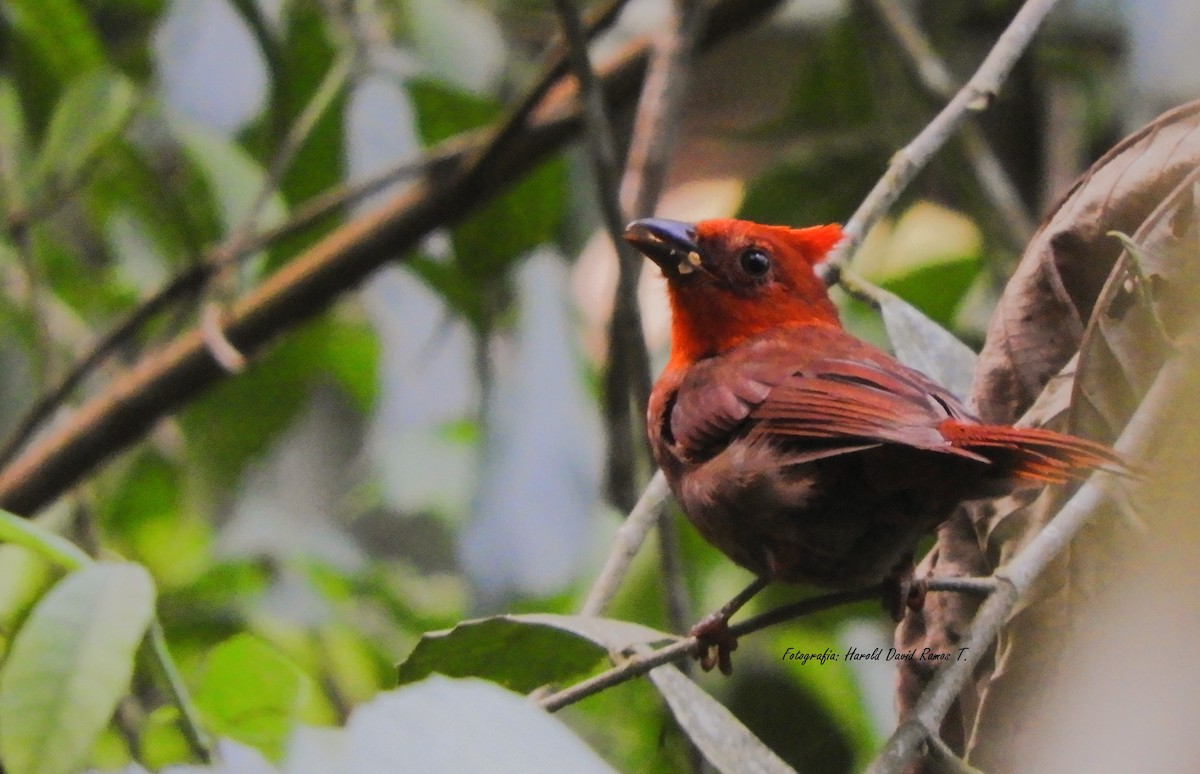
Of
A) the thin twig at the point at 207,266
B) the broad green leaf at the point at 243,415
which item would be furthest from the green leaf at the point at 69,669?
the broad green leaf at the point at 243,415

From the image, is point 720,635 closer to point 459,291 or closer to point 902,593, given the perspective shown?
point 902,593

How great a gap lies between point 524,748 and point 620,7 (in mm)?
2131

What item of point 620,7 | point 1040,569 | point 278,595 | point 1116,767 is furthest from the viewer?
point 278,595

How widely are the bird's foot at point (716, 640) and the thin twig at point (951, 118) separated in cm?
53

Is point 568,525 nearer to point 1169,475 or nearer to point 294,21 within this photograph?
point 294,21

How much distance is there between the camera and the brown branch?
3.02 m

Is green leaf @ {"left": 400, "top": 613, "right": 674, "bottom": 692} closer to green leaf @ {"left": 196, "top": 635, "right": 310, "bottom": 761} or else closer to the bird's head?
green leaf @ {"left": 196, "top": 635, "right": 310, "bottom": 761}

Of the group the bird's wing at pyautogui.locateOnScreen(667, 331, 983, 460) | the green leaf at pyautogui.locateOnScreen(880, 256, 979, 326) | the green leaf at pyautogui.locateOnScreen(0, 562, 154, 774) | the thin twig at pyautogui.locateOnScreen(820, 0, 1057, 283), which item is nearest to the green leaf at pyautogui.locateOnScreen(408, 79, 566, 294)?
the green leaf at pyautogui.locateOnScreen(880, 256, 979, 326)

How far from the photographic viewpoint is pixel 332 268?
3.08 meters

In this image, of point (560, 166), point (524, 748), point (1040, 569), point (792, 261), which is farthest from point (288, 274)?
point (524, 748)

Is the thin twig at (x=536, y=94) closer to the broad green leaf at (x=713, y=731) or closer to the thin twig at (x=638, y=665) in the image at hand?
the thin twig at (x=638, y=665)

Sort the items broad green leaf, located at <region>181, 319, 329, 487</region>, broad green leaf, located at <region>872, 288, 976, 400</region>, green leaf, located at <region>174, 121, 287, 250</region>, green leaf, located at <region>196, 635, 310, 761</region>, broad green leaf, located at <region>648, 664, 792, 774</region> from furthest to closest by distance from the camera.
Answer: broad green leaf, located at <region>181, 319, 329, 487</region>
green leaf, located at <region>174, 121, 287, 250</region>
broad green leaf, located at <region>872, 288, 976, 400</region>
green leaf, located at <region>196, 635, 310, 761</region>
broad green leaf, located at <region>648, 664, 792, 774</region>

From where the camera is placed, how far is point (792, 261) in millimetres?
1866

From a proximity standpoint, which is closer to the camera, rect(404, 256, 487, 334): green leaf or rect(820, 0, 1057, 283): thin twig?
rect(820, 0, 1057, 283): thin twig
